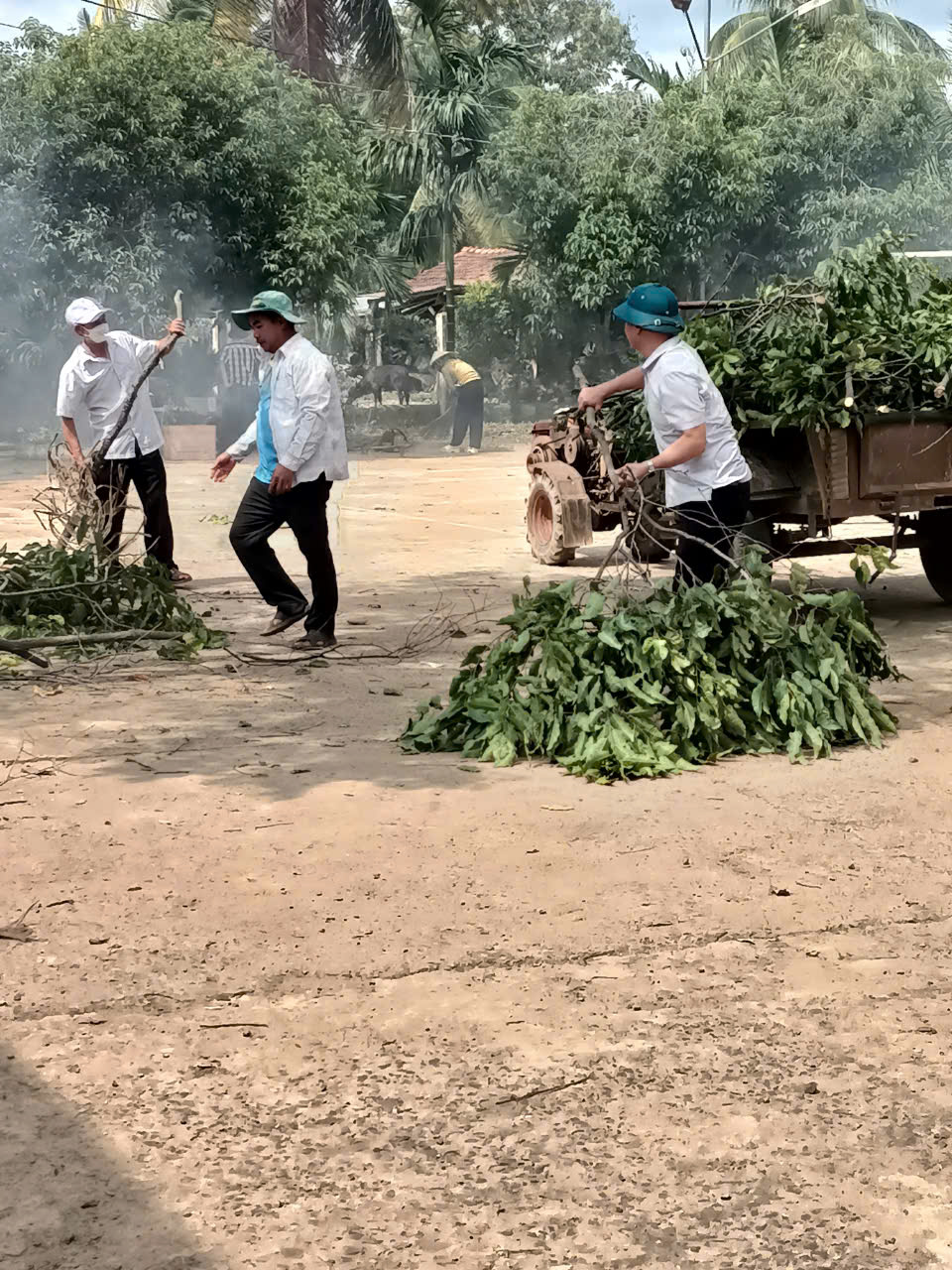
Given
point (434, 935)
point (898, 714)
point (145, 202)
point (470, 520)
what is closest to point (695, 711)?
point (898, 714)

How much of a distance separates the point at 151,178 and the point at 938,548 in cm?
2122

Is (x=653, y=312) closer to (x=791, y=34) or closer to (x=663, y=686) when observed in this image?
(x=663, y=686)

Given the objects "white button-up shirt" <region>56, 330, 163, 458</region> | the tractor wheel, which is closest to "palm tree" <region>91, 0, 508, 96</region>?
A: the tractor wheel

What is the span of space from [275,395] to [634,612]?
2.57 metres

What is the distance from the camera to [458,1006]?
3912 millimetres

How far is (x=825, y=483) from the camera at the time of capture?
887 centimetres

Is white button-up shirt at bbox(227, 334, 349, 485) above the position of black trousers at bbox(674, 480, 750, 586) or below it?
above

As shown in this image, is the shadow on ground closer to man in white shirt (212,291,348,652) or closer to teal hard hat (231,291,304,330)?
man in white shirt (212,291,348,652)

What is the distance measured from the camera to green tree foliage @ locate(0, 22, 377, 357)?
27438mm

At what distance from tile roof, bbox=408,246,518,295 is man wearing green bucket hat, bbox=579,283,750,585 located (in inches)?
1509

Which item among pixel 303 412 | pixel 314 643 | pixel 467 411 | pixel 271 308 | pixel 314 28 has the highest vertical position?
pixel 314 28

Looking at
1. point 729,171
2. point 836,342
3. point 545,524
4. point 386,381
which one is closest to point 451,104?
point 386,381

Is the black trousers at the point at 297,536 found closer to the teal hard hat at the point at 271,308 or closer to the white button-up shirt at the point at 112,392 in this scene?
the teal hard hat at the point at 271,308

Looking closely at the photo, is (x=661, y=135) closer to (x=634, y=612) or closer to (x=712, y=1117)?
(x=634, y=612)
